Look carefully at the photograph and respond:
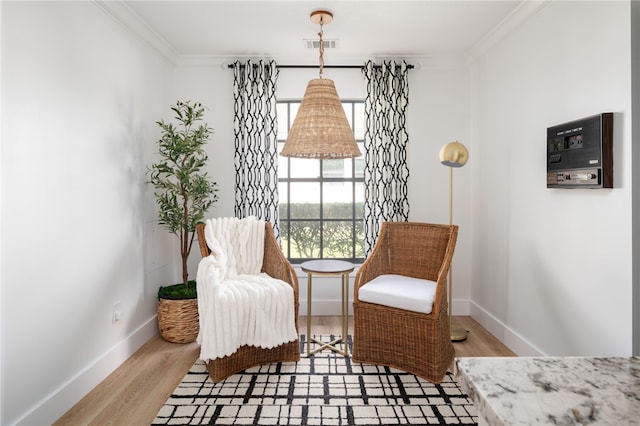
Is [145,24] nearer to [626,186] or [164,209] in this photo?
[164,209]

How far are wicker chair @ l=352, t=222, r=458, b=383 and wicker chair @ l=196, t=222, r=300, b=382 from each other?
0.45 m

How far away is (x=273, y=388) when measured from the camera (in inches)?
93.8

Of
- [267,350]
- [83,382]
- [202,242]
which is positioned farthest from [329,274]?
[83,382]

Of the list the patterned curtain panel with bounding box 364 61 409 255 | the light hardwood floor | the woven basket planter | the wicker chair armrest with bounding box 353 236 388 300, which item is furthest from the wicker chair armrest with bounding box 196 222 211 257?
the patterned curtain panel with bounding box 364 61 409 255

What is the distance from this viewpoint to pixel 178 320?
3.12 metres

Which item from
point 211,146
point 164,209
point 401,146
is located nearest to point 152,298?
point 164,209

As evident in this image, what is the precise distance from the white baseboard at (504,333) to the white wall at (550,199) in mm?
12

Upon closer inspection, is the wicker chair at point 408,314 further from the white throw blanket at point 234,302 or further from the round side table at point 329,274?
the white throw blanket at point 234,302

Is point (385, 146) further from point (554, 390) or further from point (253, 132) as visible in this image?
point (554, 390)

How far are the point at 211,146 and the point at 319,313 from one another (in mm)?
1975

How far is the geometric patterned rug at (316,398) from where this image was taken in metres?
2.05

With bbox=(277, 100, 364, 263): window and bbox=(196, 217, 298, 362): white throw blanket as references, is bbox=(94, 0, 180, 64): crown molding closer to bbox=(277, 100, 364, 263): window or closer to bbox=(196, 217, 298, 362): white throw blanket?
bbox=(277, 100, 364, 263): window

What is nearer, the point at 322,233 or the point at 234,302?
the point at 234,302

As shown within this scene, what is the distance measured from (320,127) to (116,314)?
192 centimetres
